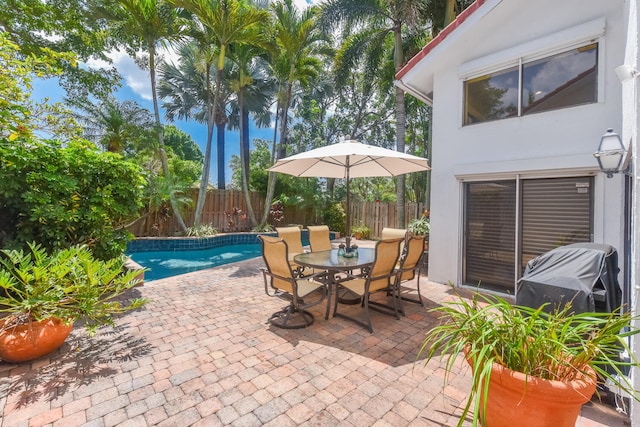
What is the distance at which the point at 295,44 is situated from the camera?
489 inches

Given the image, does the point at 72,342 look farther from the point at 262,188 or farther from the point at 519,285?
the point at 262,188

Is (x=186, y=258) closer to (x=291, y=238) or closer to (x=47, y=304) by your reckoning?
(x=291, y=238)

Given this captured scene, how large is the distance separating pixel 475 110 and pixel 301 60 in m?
9.31

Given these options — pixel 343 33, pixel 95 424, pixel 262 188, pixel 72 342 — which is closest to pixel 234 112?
pixel 262 188

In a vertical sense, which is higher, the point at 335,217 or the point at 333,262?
the point at 335,217

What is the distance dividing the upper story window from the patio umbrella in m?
1.70

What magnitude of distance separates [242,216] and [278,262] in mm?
11375

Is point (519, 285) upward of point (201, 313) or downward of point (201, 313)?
upward

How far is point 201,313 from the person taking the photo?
180 inches

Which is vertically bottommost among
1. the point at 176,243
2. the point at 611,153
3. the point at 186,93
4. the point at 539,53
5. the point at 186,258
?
the point at 186,258

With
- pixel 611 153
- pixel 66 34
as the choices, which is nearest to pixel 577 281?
pixel 611 153

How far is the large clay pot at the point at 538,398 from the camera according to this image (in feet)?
5.60

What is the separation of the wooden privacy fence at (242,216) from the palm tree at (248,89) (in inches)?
27.2

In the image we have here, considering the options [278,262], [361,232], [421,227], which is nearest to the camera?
[278,262]
